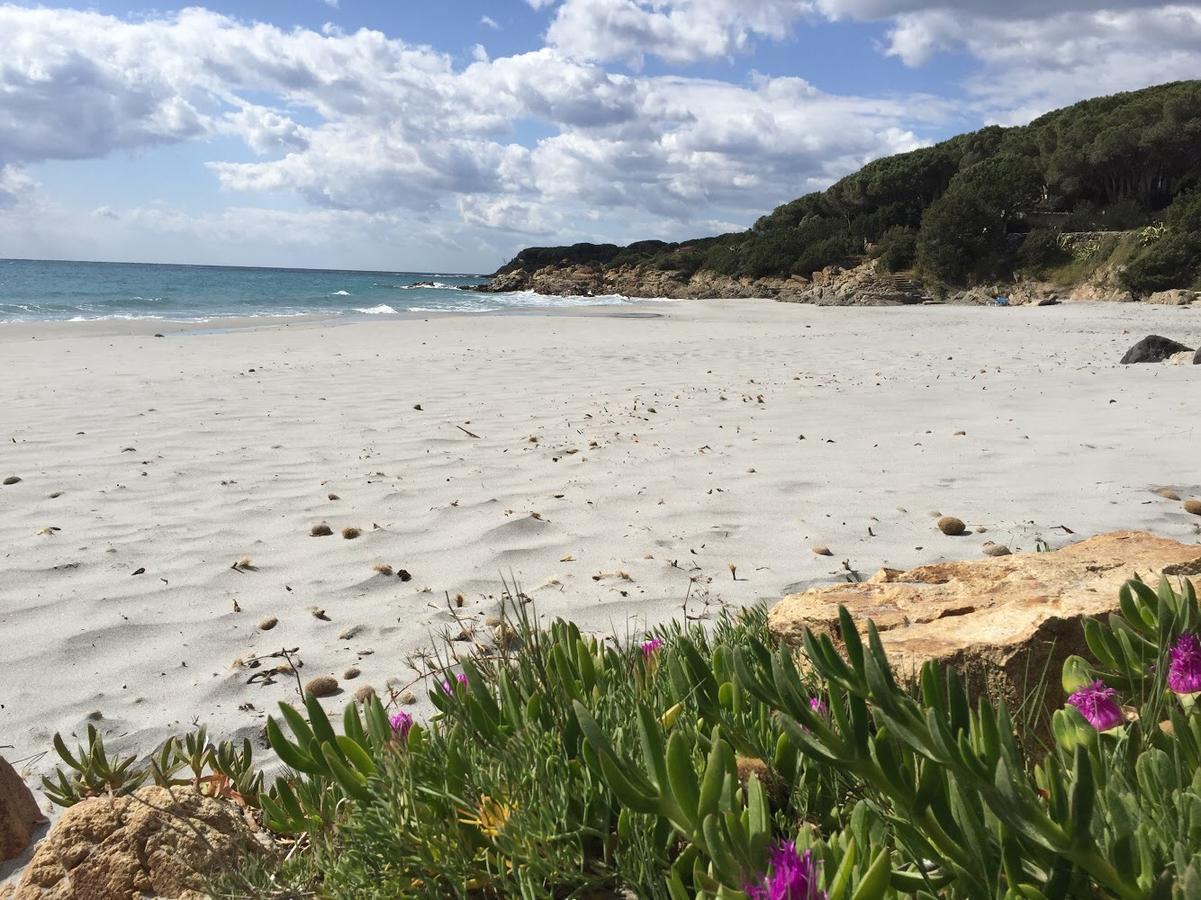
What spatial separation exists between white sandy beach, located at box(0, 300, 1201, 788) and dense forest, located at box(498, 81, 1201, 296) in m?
25.9

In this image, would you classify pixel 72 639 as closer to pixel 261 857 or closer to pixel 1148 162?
pixel 261 857

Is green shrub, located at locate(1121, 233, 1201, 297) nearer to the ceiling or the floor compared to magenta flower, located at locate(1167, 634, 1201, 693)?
nearer to the ceiling

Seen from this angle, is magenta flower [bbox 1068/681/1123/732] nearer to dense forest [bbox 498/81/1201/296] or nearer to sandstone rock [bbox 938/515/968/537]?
sandstone rock [bbox 938/515/968/537]

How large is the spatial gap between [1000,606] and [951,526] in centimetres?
227

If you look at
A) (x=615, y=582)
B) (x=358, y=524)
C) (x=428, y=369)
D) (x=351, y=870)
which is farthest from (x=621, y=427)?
(x=351, y=870)

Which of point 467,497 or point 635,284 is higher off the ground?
point 635,284

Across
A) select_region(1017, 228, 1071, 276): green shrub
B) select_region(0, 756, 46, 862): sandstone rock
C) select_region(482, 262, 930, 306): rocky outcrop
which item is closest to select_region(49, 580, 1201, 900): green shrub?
select_region(0, 756, 46, 862): sandstone rock

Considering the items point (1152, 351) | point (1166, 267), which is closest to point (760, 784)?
point (1152, 351)

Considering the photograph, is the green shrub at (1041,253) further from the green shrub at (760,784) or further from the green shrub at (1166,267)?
the green shrub at (760,784)

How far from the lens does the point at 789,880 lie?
962mm

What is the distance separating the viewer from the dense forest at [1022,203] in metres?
33.6

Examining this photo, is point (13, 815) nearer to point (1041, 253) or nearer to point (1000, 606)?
point (1000, 606)

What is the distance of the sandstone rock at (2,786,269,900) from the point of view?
1608mm

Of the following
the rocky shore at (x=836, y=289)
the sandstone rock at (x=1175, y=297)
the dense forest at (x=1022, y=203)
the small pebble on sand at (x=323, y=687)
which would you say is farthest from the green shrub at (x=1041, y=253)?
the small pebble on sand at (x=323, y=687)
